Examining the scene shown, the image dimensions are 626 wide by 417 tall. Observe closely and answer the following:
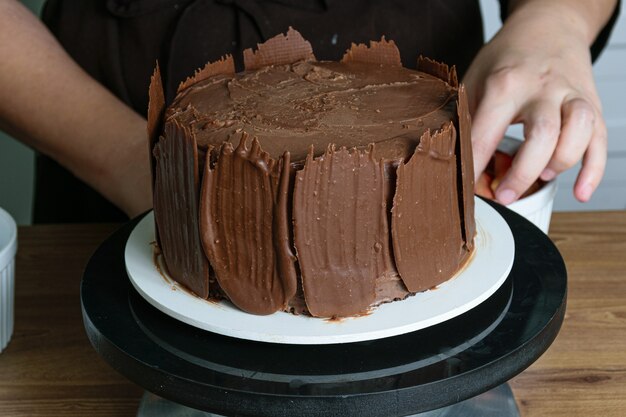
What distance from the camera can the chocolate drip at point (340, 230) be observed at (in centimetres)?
73

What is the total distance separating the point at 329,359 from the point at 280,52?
1.39ft

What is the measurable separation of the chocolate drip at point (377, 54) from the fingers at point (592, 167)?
33cm

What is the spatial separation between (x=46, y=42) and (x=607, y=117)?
1928mm

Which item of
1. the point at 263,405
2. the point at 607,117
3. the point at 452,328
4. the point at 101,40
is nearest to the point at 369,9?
the point at 101,40

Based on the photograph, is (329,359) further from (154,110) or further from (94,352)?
(94,352)

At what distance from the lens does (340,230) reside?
76 centimetres

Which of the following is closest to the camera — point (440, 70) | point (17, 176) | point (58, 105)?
point (440, 70)

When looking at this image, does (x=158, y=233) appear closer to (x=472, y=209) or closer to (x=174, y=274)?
(x=174, y=274)

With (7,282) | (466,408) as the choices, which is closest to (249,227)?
(466,408)

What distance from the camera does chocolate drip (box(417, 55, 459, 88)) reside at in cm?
95

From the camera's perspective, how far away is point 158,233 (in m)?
0.88

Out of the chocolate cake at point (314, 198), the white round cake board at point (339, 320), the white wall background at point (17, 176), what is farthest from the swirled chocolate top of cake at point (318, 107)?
the white wall background at point (17, 176)

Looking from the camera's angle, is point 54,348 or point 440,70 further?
point 54,348

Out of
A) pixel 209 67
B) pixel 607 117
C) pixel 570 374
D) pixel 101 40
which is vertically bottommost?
pixel 607 117
